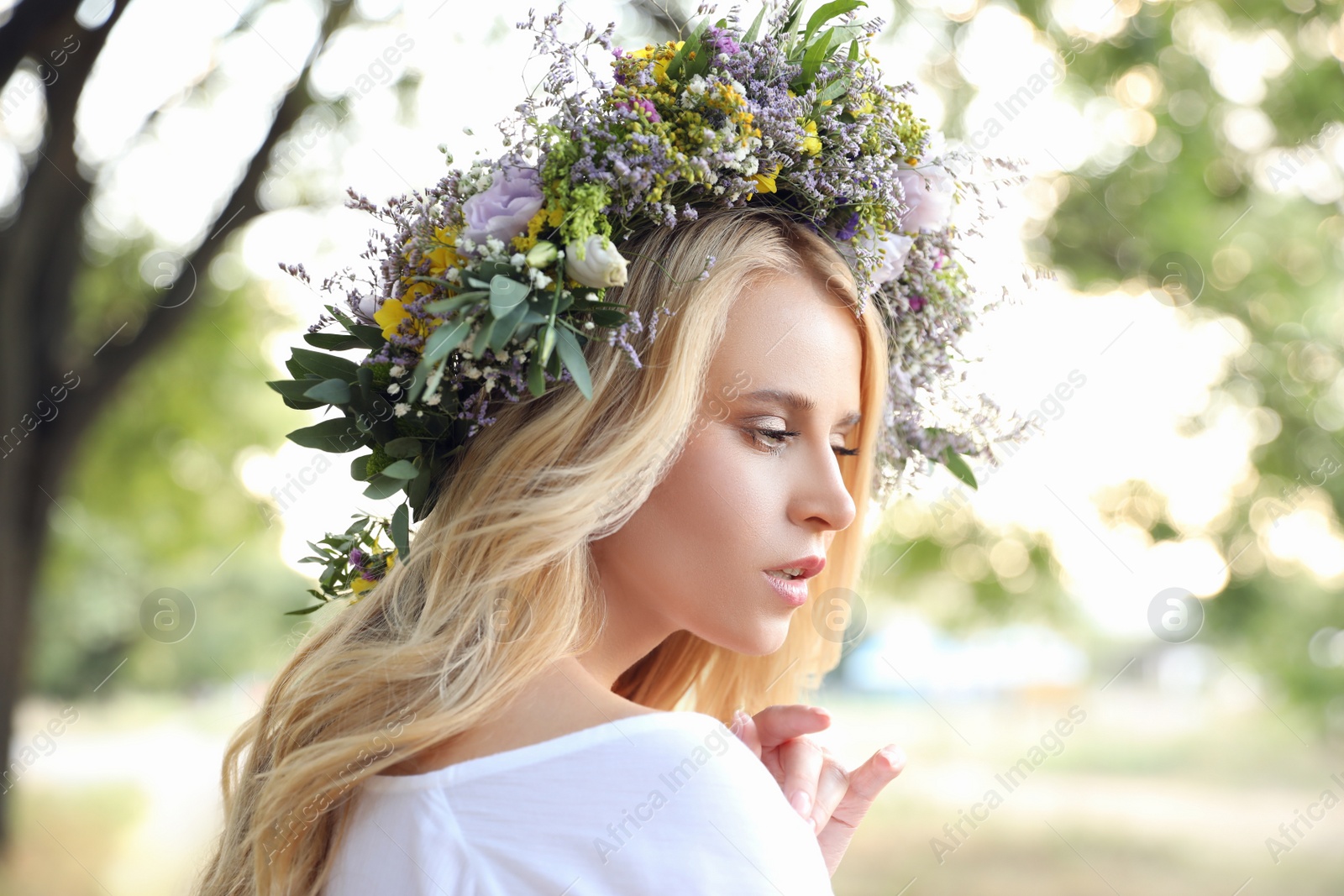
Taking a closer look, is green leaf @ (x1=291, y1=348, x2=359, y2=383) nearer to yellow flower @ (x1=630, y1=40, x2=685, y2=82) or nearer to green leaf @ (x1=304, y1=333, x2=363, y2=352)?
green leaf @ (x1=304, y1=333, x2=363, y2=352)

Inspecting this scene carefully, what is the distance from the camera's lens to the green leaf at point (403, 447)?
1.70 m

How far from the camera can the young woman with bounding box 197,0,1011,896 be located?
1389 millimetres

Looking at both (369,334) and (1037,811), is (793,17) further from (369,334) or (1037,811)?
(1037,811)

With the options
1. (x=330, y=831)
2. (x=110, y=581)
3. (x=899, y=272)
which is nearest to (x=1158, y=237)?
(x=899, y=272)

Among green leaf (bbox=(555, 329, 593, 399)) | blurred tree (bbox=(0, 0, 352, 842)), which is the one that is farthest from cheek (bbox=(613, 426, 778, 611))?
blurred tree (bbox=(0, 0, 352, 842))

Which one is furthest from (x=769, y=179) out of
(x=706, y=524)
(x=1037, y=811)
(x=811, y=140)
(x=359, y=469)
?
(x=1037, y=811)

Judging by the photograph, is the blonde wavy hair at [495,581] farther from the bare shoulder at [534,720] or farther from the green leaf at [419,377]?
the green leaf at [419,377]

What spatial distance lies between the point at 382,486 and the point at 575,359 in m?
0.39

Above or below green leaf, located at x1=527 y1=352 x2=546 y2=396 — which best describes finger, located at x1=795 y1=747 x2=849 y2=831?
below

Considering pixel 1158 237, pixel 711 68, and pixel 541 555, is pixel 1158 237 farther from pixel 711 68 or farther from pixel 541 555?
pixel 541 555

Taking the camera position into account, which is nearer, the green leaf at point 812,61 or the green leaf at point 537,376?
the green leaf at point 537,376

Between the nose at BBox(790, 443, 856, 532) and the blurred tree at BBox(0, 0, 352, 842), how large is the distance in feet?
15.8

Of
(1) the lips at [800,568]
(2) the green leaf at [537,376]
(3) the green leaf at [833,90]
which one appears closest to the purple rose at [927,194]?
(3) the green leaf at [833,90]

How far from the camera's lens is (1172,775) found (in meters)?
12.6
